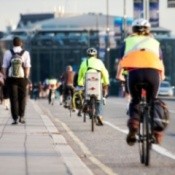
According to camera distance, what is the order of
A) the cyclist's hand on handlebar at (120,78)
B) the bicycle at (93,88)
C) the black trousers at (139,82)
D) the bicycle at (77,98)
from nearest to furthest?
1. the black trousers at (139,82)
2. the cyclist's hand on handlebar at (120,78)
3. the bicycle at (93,88)
4. the bicycle at (77,98)

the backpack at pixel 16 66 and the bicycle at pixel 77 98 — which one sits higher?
the backpack at pixel 16 66

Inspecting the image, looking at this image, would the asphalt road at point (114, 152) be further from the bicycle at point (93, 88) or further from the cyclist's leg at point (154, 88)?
the bicycle at point (93, 88)

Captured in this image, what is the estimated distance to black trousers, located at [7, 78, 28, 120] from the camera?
76.2 ft

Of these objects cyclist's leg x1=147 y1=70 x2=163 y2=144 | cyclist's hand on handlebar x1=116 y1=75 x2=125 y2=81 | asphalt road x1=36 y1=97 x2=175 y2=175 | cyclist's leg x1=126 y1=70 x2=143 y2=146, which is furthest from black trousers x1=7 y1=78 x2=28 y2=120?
cyclist's leg x1=147 y1=70 x2=163 y2=144

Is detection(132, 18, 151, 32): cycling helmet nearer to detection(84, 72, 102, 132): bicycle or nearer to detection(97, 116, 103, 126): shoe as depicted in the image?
detection(84, 72, 102, 132): bicycle

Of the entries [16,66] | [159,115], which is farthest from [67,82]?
[159,115]

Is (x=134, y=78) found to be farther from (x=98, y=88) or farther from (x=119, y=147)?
(x=98, y=88)

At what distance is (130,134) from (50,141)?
348 centimetres

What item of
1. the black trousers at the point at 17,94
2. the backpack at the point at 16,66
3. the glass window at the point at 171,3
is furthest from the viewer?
the glass window at the point at 171,3

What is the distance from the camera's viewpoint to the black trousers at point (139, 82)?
1468 centimetres

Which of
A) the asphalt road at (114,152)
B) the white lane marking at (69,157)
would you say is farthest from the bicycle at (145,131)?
the white lane marking at (69,157)

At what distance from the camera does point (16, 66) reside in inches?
901

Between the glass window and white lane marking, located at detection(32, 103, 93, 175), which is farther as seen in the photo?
the glass window

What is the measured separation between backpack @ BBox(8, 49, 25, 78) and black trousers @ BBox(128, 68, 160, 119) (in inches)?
329
